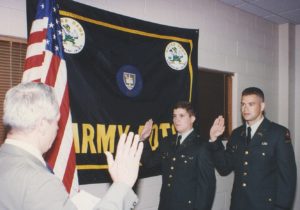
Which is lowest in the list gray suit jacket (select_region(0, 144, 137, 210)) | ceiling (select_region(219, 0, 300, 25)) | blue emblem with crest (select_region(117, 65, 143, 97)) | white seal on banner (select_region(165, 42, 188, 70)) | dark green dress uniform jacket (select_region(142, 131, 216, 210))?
dark green dress uniform jacket (select_region(142, 131, 216, 210))

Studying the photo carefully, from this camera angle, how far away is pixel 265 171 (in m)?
2.44

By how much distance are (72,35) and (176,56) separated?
3.65 feet

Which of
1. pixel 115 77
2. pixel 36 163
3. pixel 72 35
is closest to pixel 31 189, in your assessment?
pixel 36 163

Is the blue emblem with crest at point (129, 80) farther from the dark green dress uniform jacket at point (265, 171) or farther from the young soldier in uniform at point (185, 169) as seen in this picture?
the dark green dress uniform jacket at point (265, 171)

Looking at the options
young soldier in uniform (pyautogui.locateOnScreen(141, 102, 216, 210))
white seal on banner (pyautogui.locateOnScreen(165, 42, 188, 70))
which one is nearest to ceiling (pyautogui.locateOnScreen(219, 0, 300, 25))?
white seal on banner (pyautogui.locateOnScreen(165, 42, 188, 70))

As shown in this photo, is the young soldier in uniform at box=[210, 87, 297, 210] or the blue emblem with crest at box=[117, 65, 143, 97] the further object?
the blue emblem with crest at box=[117, 65, 143, 97]

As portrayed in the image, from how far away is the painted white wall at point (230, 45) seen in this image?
2.54m

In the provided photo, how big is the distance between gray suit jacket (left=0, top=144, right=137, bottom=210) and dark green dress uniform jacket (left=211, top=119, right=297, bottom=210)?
5.62 ft

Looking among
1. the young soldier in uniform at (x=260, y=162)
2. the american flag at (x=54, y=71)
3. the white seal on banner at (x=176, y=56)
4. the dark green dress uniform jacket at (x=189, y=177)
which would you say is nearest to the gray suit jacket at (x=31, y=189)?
the american flag at (x=54, y=71)

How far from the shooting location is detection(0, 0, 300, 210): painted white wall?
2.54m

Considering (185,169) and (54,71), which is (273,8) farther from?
(54,71)

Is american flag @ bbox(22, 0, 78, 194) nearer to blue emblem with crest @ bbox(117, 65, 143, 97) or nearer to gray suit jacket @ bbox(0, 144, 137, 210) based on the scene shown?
blue emblem with crest @ bbox(117, 65, 143, 97)

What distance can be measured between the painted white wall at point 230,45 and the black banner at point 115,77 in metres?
0.18

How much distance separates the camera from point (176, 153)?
8.09 ft
